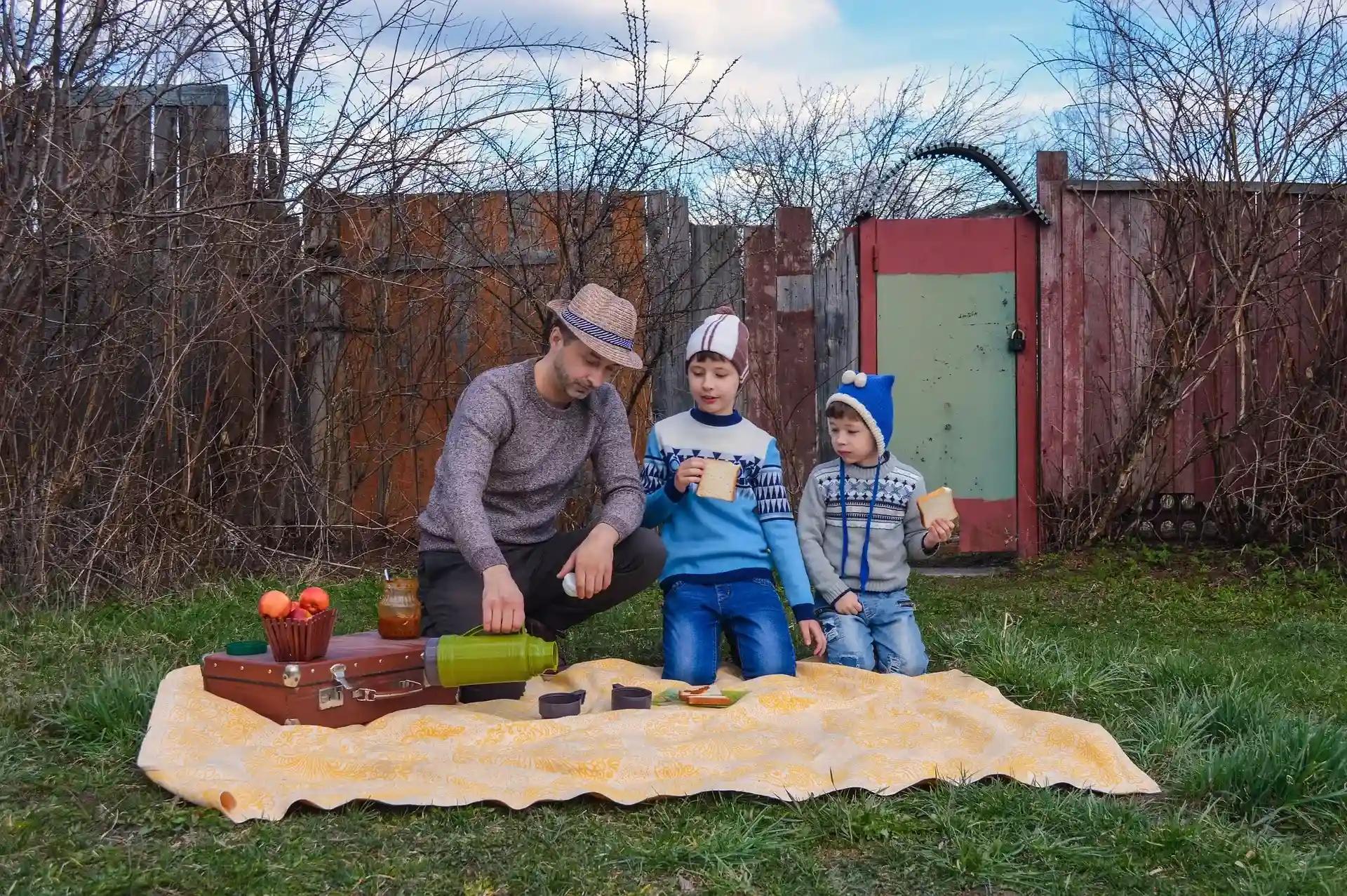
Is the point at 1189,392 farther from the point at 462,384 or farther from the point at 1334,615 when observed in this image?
the point at 462,384

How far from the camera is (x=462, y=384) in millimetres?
6250

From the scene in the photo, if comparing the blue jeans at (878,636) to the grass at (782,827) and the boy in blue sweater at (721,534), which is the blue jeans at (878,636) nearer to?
the boy in blue sweater at (721,534)

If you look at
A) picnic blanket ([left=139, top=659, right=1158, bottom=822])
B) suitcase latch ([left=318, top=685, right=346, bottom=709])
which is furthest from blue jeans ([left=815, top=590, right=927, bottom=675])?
suitcase latch ([left=318, top=685, right=346, bottom=709])

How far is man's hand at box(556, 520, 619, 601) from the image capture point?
3275 millimetres

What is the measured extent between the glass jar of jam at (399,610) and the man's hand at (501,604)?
57 centimetres

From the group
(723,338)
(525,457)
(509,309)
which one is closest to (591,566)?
(525,457)

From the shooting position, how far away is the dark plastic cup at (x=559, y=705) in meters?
3.12

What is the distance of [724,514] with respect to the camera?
12.7 ft

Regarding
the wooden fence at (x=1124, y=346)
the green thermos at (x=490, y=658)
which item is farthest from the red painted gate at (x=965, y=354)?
the green thermos at (x=490, y=658)

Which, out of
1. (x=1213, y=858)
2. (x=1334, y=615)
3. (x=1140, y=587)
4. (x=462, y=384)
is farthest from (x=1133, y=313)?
(x=1213, y=858)

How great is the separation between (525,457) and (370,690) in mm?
839

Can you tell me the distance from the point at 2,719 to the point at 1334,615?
4.83 meters

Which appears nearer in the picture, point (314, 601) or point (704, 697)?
point (314, 601)

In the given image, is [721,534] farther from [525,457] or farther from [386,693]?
[386,693]
